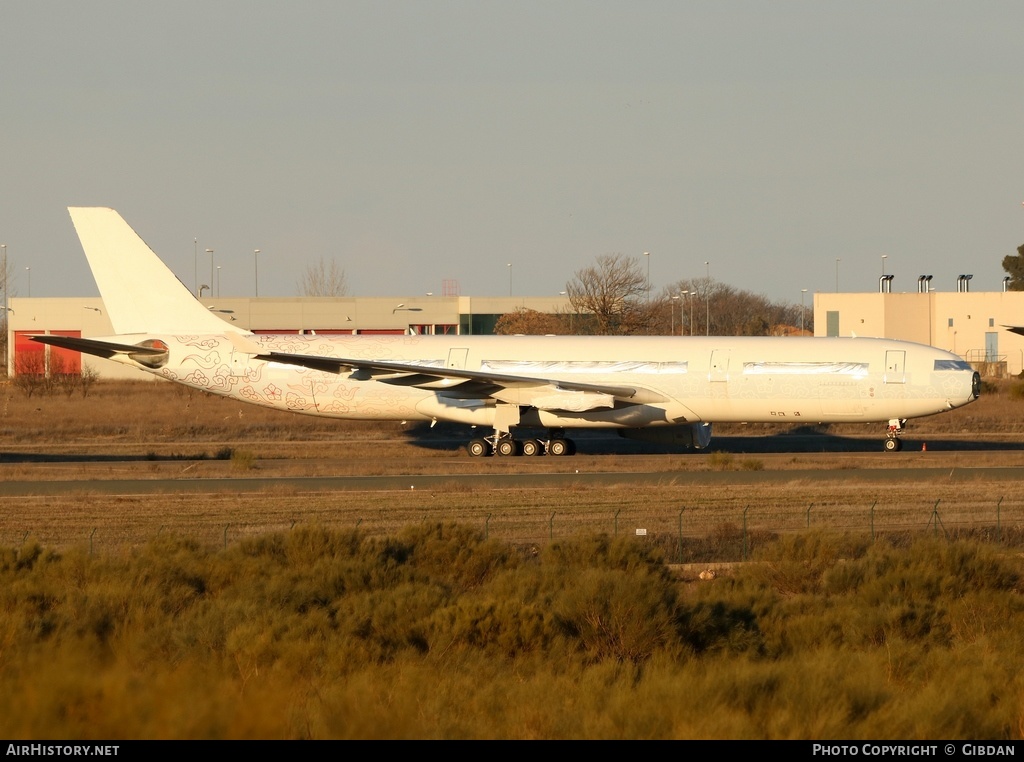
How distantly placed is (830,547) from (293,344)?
2112 centimetres

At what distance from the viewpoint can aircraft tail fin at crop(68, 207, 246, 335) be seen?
35.6 m

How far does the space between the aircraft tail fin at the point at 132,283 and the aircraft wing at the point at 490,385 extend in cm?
395

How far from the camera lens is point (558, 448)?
113 ft

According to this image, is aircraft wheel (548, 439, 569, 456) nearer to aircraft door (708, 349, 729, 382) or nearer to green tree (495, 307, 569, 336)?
aircraft door (708, 349, 729, 382)

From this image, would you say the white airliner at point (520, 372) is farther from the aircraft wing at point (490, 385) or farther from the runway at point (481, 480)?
the runway at point (481, 480)

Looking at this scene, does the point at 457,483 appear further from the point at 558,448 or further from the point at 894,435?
the point at 894,435

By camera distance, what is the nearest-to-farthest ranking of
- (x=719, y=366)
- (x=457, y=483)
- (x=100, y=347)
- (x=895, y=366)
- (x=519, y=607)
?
(x=519, y=607)
(x=457, y=483)
(x=895, y=366)
(x=719, y=366)
(x=100, y=347)

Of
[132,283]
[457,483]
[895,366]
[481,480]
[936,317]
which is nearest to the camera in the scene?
[457,483]

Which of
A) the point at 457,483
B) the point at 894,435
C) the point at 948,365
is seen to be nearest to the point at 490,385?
the point at 457,483

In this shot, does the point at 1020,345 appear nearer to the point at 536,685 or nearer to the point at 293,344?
the point at 293,344

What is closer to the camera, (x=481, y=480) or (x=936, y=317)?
(x=481, y=480)

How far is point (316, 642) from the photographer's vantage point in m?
11.7

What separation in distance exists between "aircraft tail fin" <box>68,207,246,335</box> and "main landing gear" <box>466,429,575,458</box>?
27.5 ft

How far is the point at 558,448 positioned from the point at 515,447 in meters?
1.24
